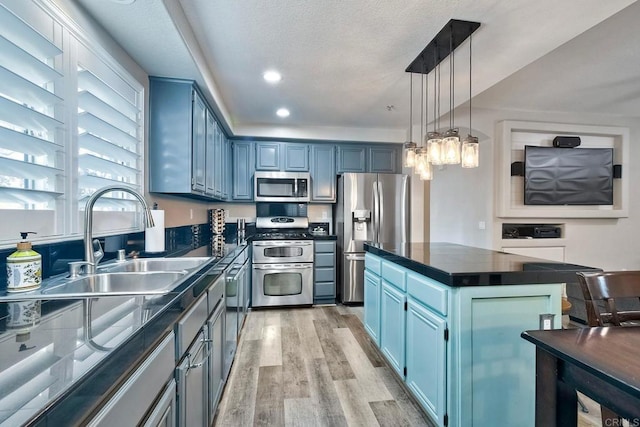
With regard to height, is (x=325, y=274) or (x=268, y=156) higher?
(x=268, y=156)

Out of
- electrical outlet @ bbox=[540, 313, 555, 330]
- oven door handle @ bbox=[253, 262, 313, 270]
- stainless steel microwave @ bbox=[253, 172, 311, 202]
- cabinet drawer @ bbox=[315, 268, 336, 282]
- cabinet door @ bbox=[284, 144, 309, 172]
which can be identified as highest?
cabinet door @ bbox=[284, 144, 309, 172]

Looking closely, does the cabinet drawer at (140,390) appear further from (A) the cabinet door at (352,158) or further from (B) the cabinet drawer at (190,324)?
(A) the cabinet door at (352,158)

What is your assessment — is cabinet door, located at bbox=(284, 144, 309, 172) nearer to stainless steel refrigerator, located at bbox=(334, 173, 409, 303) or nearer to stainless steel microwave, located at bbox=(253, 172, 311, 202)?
stainless steel microwave, located at bbox=(253, 172, 311, 202)

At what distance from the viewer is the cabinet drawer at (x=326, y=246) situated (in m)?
3.85

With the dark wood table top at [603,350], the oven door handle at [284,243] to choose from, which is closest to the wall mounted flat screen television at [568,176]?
the oven door handle at [284,243]

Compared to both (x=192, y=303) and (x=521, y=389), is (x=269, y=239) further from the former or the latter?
(x=521, y=389)

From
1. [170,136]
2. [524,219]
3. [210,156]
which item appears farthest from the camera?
[524,219]

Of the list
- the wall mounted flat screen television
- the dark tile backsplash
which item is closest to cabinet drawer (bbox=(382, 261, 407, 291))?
the dark tile backsplash

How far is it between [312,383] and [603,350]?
1.74 m

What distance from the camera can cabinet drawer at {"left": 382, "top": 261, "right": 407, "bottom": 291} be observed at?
1.90 m

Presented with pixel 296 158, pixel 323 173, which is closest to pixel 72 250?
pixel 296 158

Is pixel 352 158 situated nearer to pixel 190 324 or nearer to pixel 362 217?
pixel 362 217

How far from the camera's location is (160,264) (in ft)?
5.76

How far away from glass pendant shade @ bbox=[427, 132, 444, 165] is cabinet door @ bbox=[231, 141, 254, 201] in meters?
2.63
